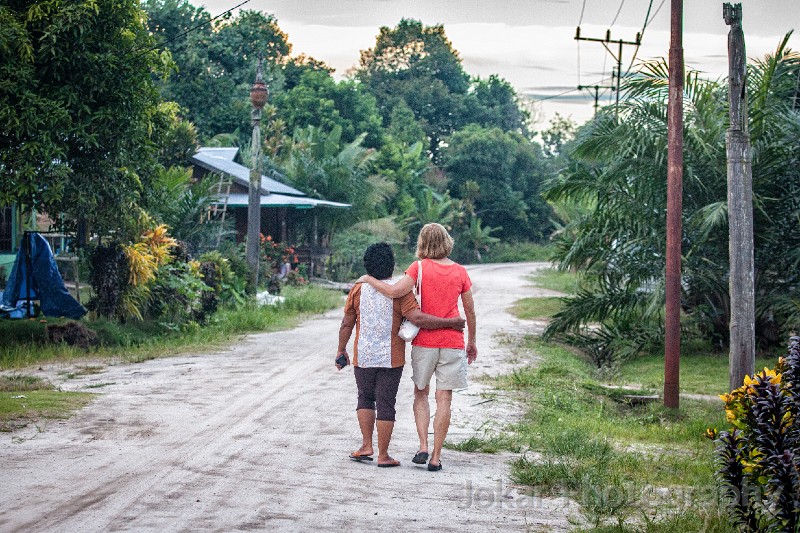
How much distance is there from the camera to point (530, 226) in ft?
204

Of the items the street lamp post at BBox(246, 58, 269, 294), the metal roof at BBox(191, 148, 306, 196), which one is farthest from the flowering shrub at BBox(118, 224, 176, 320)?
the metal roof at BBox(191, 148, 306, 196)

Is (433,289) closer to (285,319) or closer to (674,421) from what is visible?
(674,421)

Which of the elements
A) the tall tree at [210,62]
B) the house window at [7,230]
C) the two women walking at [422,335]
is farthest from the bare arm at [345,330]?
the tall tree at [210,62]

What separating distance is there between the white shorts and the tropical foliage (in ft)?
28.1

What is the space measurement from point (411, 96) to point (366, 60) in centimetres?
745

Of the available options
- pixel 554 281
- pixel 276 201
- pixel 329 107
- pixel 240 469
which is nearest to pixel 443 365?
pixel 240 469

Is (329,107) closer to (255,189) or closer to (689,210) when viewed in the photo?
(255,189)

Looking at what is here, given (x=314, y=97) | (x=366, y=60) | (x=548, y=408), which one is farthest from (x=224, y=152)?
(x=366, y=60)

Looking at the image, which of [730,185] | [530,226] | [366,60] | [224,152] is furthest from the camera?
[366,60]

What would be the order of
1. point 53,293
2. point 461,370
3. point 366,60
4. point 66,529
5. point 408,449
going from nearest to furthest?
point 66,529, point 461,370, point 408,449, point 53,293, point 366,60

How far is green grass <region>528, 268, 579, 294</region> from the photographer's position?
3334 cm

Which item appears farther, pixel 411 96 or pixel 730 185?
pixel 411 96

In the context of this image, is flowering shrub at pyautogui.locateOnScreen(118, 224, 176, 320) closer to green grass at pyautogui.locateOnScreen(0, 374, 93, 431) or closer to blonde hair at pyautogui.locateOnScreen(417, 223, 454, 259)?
green grass at pyautogui.locateOnScreen(0, 374, 93, 431)

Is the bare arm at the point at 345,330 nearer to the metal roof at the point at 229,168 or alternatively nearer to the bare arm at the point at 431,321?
the bare arm at the point at 431,321
